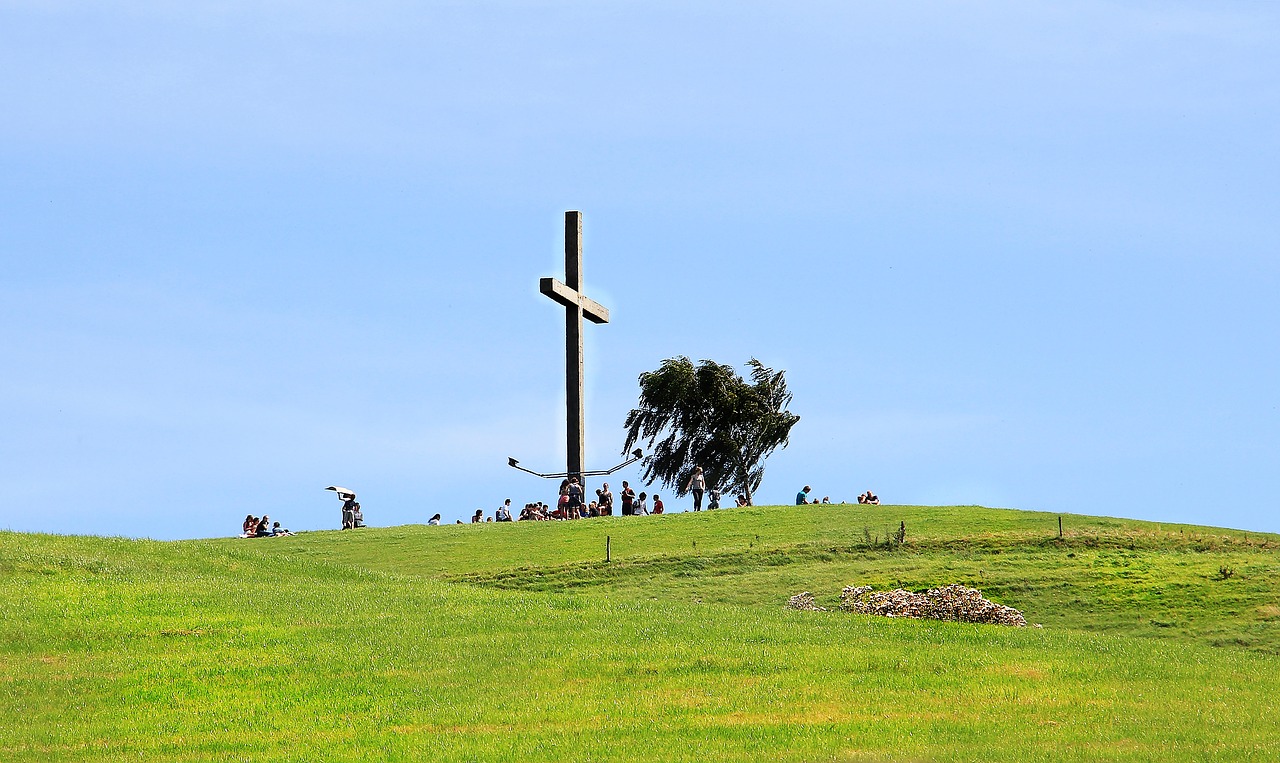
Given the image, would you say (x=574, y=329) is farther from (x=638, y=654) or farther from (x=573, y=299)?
(x=638, y=654)

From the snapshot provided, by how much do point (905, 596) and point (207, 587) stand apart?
12949 millimetres

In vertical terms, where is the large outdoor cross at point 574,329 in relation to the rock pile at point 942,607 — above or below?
above

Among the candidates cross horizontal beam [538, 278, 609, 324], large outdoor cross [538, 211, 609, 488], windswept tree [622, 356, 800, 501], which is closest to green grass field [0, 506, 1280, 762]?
large outdoor cross [538, 211, 609, 488]

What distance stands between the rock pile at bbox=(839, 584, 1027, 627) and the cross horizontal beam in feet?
47.9

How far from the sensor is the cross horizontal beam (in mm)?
38125

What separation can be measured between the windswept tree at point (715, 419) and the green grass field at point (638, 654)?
30.0m

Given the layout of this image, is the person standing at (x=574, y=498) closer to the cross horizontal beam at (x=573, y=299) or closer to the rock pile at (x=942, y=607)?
the cross horizontal beam at (x=573, y=299)

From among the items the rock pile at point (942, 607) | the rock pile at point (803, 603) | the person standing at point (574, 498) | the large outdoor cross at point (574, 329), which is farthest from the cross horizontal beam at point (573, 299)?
the rock pile at point (942, 607)

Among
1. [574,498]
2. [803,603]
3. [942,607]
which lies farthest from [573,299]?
[942,607]

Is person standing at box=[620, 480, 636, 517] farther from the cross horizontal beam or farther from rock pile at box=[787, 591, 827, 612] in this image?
rock pile at box=[787, 591, 827, 612]

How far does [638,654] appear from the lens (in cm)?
2009

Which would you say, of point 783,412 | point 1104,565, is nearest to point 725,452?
point 783,412

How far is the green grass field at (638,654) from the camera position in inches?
626

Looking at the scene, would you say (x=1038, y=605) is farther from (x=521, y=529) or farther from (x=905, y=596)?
(x=521, y=529)
